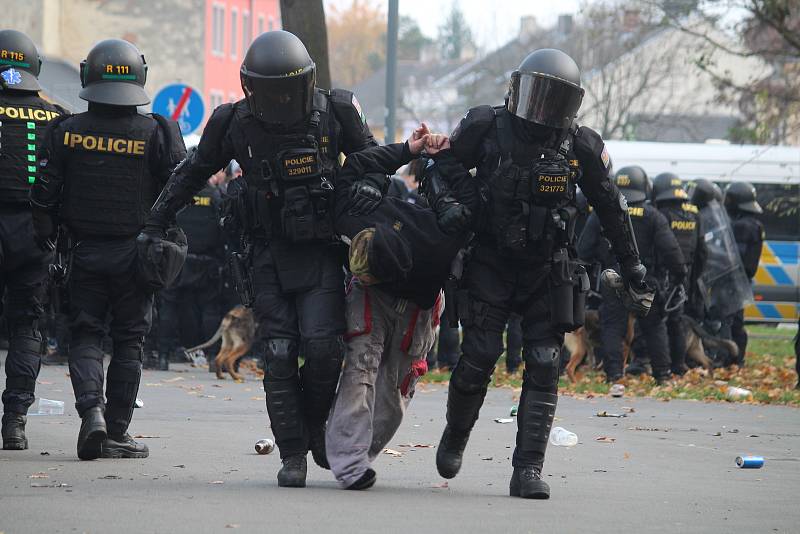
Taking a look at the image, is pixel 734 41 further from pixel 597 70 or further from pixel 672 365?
pixel 597 70

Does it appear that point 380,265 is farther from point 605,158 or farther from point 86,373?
point 86,373

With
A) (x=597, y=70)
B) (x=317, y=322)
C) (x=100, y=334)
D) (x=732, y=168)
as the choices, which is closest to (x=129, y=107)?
(x=100, y=334)

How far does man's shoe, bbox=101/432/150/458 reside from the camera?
26.1 ft

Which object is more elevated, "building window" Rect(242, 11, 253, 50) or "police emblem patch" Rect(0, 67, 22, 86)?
"building window" Rect(242, 11, 253, 50)

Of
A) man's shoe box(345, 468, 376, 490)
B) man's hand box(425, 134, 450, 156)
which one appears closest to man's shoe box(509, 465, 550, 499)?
man's shoe box(345, 468, 376, 490)

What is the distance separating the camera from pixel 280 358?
6.89 meters

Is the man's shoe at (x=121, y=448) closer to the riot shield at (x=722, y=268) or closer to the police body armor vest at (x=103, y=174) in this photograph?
the police body armor vest at (x=103, y=174)

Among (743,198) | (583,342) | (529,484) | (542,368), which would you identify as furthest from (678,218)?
(529,484)

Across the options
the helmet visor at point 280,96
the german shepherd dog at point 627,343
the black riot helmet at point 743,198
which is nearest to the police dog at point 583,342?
the german shepherd dog at point 627,343

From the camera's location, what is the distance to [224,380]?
14.6 meters

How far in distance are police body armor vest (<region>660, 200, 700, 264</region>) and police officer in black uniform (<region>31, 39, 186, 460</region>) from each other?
8480 mm

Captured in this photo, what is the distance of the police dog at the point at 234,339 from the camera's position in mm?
14602

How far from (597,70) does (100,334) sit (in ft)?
148

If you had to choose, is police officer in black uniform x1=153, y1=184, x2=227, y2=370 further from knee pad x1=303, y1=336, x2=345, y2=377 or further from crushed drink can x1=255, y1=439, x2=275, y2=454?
knee pad x1=303, y1=336, x2=345, y2=377
